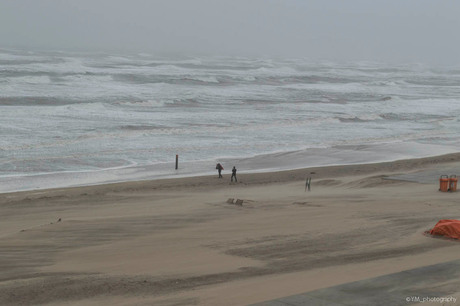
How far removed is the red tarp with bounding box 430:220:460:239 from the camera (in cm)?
1311

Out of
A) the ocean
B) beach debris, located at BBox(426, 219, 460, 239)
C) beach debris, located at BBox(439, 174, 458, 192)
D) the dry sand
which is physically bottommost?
the dry sand

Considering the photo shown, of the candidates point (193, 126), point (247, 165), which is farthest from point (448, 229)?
point (193, 126)

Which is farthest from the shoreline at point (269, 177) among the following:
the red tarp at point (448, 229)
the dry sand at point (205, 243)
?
the red tarp at point (448, 229)

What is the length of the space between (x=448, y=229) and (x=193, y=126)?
23238 mm

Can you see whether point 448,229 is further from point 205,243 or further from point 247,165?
point 247,165

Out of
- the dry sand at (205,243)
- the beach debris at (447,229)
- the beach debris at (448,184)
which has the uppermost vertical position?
the beach debris at (448,184)

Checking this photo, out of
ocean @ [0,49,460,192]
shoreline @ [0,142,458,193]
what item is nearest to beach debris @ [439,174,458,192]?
shoreline @ [0,142,458,193]

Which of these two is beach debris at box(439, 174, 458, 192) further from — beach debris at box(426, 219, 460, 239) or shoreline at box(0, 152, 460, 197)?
beach debris at box(426, 219, 460, 239)

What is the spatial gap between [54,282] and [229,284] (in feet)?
8.50

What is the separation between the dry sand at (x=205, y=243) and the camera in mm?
10250

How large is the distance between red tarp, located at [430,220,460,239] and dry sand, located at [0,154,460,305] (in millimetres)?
262

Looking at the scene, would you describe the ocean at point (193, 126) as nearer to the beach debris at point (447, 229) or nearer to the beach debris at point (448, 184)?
the beach debris at point (448, 184)

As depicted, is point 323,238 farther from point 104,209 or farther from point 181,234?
point 104,209

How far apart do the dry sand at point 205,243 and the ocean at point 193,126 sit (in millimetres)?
4908
